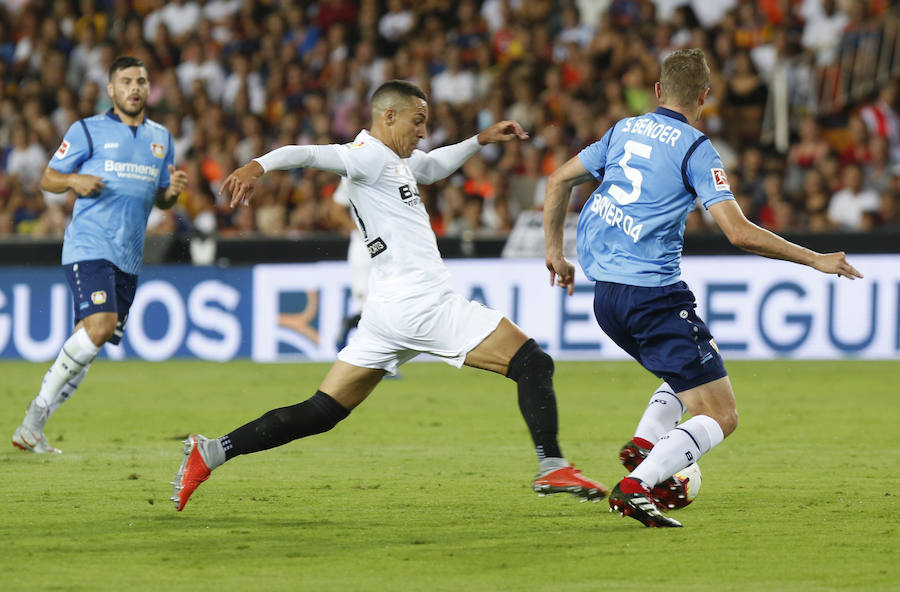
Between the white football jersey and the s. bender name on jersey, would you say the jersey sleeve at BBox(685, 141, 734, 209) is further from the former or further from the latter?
the white football jersey

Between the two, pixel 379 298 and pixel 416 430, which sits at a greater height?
pixel 379 298

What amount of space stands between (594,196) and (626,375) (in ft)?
24.3

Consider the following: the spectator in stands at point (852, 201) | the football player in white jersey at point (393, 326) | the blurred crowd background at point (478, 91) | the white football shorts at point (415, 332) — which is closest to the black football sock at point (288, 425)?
the football player in white jersey at point (393, 326)

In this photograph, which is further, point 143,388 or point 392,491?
point 143,388

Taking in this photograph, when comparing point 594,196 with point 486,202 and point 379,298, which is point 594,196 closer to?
point 379,298

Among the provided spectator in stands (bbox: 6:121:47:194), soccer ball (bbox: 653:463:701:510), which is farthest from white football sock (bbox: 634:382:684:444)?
spectator in stands (bbox: 6:121:47:194)

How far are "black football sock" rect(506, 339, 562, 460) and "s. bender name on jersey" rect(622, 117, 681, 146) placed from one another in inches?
41.7

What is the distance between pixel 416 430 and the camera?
9.67 metres

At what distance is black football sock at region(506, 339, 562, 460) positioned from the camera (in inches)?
236

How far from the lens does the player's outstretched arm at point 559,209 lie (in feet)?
20.5

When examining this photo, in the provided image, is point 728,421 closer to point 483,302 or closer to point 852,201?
point 483,302

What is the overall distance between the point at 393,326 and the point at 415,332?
104mm

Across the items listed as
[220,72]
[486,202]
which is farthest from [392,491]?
[220,72]

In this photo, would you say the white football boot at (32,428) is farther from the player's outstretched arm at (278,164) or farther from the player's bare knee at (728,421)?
the player's bare knee at (728,421)
